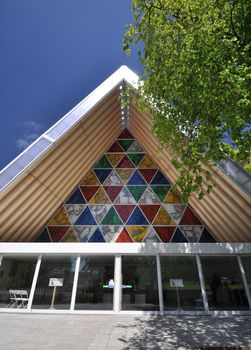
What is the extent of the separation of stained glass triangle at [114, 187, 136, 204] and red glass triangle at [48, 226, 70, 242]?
2.64 meters

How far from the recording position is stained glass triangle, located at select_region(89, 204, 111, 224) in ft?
36.4

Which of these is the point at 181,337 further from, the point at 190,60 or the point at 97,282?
the point at 190,60

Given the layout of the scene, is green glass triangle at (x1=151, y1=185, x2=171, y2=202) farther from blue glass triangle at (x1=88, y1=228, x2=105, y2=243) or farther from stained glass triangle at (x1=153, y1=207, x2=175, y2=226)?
blue glass triangle at (x1=88, y1=228, x2=105, y2=243)

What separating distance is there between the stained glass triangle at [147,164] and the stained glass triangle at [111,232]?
342 cm

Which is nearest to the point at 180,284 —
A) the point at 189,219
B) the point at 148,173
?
the point at 189,219

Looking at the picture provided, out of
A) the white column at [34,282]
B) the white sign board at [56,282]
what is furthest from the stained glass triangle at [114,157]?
the white sign board at [56,282]

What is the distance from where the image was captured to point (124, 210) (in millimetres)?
11203

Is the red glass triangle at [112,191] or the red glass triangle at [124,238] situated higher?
the red glass triangle at [112,191]

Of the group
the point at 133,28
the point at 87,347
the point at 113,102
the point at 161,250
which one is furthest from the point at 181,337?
the point at 113,102

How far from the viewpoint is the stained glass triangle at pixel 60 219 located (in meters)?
11.2

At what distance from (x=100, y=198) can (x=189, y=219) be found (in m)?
4.26

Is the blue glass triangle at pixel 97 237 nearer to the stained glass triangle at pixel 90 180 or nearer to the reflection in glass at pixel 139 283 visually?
the reflection in glass at pixel 139 283

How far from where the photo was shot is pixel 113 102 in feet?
36.4

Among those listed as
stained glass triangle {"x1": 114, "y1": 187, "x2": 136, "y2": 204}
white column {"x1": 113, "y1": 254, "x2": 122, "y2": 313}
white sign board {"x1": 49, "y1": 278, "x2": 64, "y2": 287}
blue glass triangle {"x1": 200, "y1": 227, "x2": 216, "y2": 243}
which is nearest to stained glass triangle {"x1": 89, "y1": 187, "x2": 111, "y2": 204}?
stained glass triangle {"x1": 114, "y1": 187, "x2": 136, "y2": 204}
